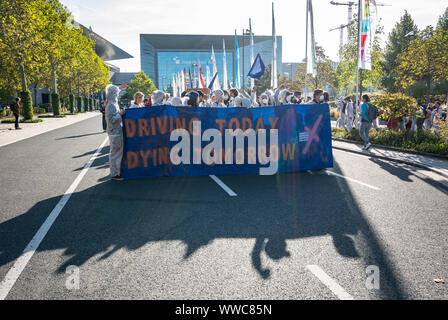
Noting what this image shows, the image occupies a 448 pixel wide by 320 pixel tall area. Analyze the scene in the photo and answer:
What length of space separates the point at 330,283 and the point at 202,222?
221cm

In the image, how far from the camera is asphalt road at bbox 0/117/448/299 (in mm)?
3205

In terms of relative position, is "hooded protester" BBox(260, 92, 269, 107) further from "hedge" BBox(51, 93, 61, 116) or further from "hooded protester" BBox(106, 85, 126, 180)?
"hedge" BBox(51, 93, 61, 116)

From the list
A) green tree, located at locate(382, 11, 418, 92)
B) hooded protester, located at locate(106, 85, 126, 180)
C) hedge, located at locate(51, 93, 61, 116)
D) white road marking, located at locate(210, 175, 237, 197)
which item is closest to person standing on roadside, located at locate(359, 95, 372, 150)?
white road marking, located at locate(210, 175, 237, 197)

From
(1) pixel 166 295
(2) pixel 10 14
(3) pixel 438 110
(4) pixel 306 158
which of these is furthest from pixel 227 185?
(2) pixel 10 14

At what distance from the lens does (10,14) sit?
25.4 meters

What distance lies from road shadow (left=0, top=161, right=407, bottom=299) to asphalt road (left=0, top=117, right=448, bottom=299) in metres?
0.02

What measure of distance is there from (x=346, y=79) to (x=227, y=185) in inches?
1468

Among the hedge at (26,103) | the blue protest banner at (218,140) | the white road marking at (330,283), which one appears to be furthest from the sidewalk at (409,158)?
the hedge at (26,103)

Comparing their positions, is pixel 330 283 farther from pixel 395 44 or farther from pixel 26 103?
pixel 395 44

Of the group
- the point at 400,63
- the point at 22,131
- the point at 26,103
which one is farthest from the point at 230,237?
the point at 400,63

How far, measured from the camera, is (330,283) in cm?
324

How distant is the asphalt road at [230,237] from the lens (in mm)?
3205

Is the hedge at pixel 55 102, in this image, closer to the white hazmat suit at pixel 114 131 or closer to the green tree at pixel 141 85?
the white hazmat suit at pixel 114 131

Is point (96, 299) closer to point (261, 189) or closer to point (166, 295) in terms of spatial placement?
point (166, 295)
